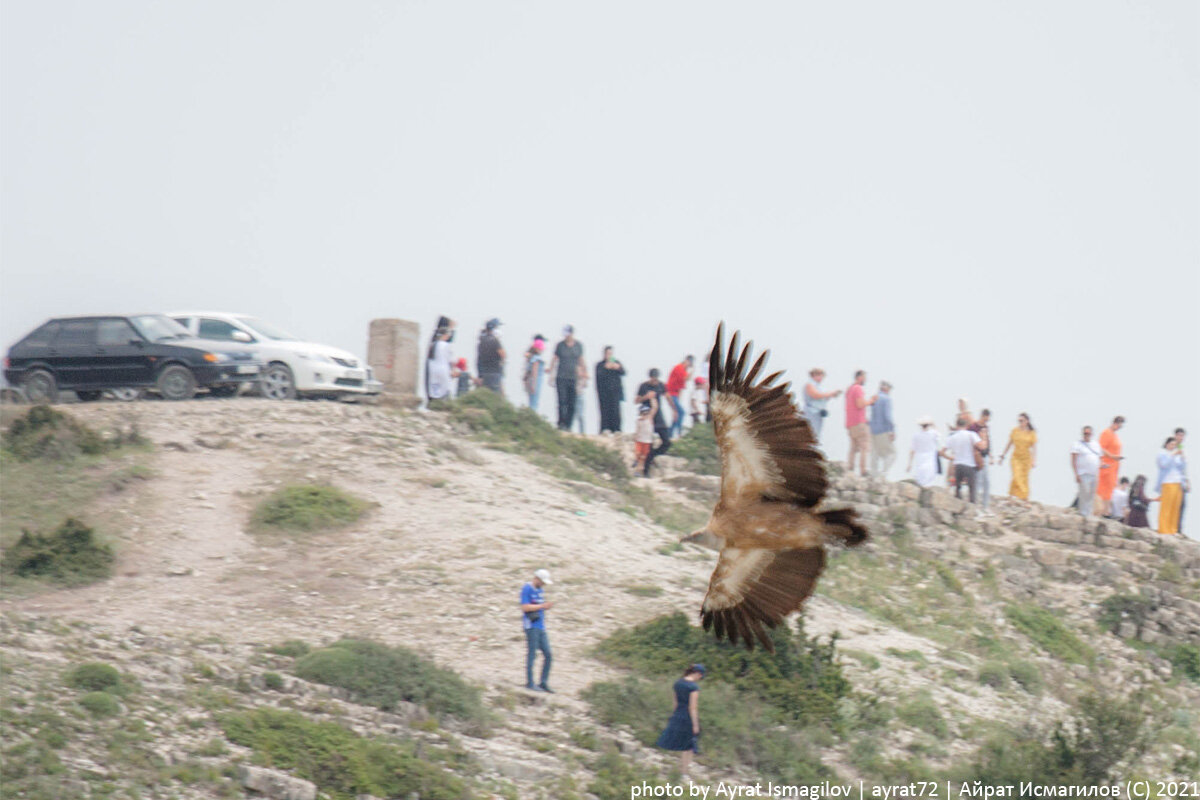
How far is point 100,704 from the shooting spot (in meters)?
15.7

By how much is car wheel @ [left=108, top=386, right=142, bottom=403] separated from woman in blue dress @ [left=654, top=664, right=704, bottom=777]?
45.7 ft

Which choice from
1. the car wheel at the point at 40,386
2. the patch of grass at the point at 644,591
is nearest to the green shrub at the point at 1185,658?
the patch of grass at the point at 644,591

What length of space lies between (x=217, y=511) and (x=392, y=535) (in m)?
2.55

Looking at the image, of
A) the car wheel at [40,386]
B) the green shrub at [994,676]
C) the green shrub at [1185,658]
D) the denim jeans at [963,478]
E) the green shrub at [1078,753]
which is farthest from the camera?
the denim jeans at [963,478]

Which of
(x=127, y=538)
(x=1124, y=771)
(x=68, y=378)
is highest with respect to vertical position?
(x=68, y=378)

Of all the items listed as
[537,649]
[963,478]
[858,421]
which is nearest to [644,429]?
[858,421]

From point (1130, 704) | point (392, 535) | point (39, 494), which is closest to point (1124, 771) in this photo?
point (1130, 704)

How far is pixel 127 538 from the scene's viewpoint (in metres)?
22.5

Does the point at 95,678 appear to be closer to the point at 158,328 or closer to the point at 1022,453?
the point at 158,328

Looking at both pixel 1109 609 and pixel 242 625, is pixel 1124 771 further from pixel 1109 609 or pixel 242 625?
pixel 242 625

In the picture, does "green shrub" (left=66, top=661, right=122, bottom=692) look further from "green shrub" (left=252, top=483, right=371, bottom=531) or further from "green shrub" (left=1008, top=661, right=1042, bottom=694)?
"green shrub" (left=1008, top=661, right=1042, bottom=694)

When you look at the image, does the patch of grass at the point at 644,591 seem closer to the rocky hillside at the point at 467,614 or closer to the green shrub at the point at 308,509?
the rocky hillside at the point at 467,614

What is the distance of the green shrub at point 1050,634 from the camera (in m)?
25.5

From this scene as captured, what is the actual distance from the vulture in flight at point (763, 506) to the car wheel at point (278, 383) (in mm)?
18043
